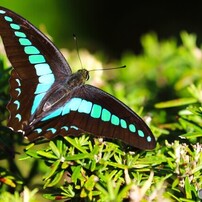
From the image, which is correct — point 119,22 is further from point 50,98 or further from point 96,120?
point 96,120

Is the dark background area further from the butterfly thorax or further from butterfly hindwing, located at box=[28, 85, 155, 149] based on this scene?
butterfly hindwing, located at box=[28, 85, 155, 149]

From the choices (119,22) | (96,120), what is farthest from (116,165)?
(119,22)

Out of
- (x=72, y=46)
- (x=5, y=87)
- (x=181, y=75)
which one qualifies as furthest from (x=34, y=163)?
(x=72, y=46)

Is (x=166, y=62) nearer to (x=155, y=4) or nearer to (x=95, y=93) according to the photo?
(x=95, y=93)

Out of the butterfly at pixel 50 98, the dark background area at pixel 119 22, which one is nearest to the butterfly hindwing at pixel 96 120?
the butterfly at pixel 50 98

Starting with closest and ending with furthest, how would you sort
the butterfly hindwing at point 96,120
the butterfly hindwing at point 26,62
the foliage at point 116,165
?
the foliage at point 116,165
the butterfly hindwing at point 96,120
the butterfly hindwing at point 26,62

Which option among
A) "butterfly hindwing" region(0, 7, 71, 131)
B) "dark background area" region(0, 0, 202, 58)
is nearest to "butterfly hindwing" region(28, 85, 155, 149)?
"butterfly hindwing" region(0, 7, 71, 131)

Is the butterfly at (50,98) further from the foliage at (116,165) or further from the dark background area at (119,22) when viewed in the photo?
the dark background area at (119,22)
